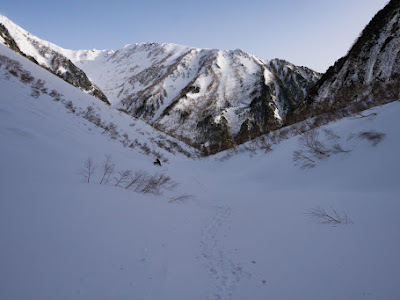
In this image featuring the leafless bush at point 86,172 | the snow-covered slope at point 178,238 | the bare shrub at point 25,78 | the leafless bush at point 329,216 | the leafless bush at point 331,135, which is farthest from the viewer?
the bare shrub at point 25,78

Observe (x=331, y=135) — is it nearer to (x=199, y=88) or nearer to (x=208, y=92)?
(x=208, y=92)

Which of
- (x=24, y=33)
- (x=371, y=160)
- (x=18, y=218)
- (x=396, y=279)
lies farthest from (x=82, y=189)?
(x=24, y=33)

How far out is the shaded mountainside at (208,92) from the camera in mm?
67250

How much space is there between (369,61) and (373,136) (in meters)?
23.8

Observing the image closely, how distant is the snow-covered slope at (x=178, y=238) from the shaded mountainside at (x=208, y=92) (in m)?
47.5

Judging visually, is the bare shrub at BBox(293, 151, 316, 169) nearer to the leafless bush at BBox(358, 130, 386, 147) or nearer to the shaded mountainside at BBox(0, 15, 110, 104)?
the leafless bush at BBox(358, 130, 386, 147)

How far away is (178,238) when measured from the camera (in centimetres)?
425

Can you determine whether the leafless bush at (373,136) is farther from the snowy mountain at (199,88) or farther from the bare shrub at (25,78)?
the snowy mountain at (199,88)

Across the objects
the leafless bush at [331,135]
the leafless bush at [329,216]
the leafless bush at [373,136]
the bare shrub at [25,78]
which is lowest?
the leafless bush at [329,216]

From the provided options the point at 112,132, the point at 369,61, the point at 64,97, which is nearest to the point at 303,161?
the point at 112,132

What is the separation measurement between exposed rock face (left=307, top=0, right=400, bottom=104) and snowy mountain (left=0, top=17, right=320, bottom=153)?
26284mm

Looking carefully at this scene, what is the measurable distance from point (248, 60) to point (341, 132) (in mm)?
96885

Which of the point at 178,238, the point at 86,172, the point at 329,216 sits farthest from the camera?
the point at 86,172

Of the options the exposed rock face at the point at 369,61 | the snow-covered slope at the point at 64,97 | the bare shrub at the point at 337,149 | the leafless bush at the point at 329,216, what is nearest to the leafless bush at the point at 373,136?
the bare shrub at the point at 337,149
